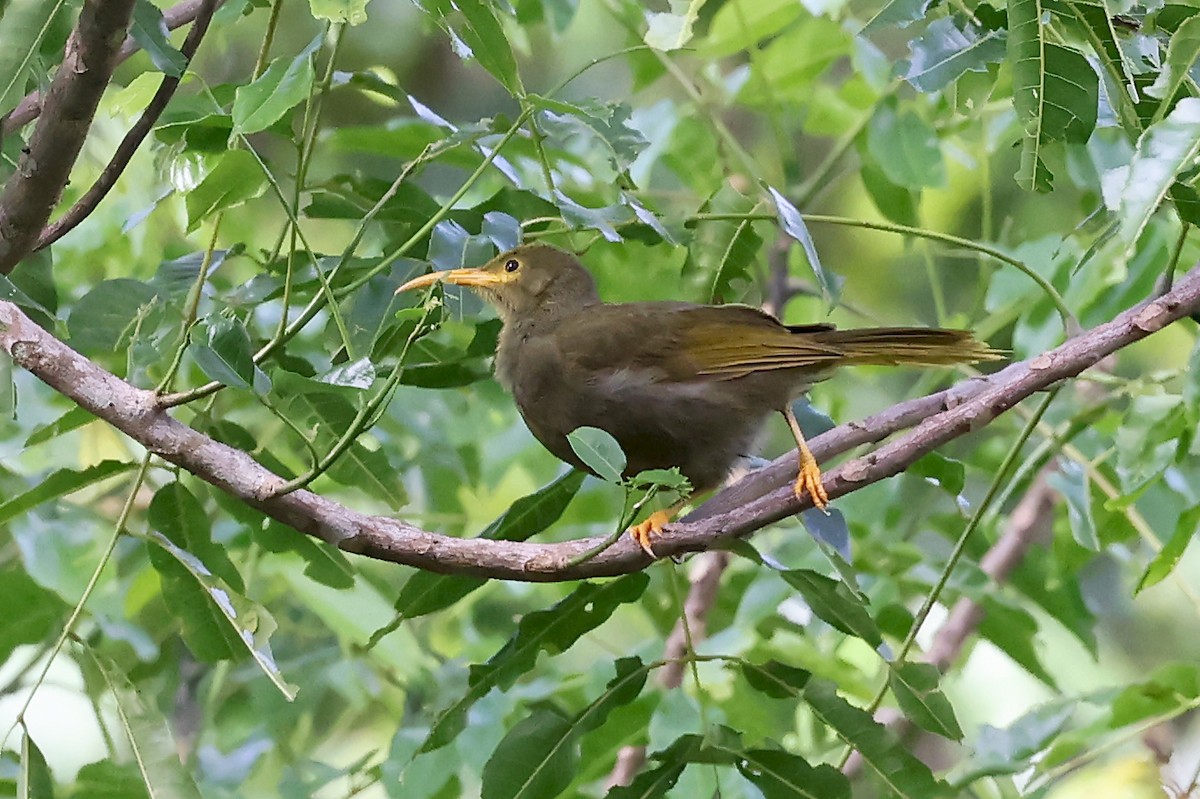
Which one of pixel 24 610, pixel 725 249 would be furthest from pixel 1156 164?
pixel 24 610

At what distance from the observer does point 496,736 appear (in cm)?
262

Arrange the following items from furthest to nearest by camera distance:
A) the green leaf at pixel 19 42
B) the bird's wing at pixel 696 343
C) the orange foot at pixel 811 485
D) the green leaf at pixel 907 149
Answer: the green leaf at pixel 907 149
the bird's wing at pixel 696 343
the orange foot at pixel 811 485
the green leaf at pixel 19 42

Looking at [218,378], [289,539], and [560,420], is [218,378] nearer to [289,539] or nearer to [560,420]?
[289,539]

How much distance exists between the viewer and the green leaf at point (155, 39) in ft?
5.62

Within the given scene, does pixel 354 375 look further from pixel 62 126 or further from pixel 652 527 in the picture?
pixel 652 527

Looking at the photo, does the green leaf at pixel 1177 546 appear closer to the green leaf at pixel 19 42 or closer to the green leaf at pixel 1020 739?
the green leaf at pixel 1020 739

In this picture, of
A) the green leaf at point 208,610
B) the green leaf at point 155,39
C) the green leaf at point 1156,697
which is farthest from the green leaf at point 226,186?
the green leaf at point 1156,697

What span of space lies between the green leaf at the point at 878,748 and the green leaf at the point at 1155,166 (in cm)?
93

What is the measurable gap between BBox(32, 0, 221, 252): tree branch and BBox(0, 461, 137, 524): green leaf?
1.17 ft

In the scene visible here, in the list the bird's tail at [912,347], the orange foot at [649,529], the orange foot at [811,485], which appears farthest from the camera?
the bird's tail at [912,347]

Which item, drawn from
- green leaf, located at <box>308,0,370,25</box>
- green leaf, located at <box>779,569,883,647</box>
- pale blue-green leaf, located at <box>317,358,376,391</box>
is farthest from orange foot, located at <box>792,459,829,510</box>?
green leaf, located at <box>308,0,370,25</box>

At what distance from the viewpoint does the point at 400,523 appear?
6.28ft

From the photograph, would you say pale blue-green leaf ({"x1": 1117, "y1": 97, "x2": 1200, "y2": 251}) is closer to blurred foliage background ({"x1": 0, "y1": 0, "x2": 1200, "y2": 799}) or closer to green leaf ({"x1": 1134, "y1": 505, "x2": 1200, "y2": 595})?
blurred foliage background ({"x1": 0, "y1": 0, "x2": 1200, "y2": 799})

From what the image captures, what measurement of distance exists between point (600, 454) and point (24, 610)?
4.29 ft
